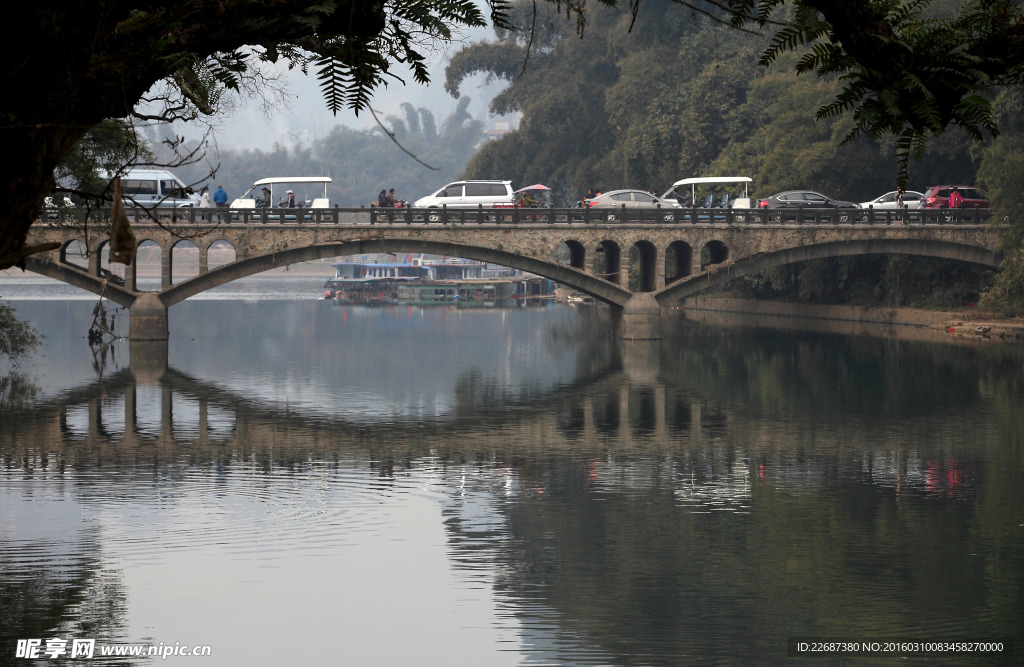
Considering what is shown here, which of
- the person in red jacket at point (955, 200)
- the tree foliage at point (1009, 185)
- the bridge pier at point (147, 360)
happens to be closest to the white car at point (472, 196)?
the bridge pier at point (147, 360)

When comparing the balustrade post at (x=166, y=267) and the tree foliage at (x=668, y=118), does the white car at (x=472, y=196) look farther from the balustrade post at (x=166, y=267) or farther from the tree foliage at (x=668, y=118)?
the balustrade post at (x=166, y=267)

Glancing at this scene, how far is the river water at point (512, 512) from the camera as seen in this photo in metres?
12.2

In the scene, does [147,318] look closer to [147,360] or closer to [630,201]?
[147,360]

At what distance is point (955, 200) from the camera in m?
48.9

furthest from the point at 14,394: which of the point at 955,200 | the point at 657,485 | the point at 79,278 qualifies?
the point at 955,200

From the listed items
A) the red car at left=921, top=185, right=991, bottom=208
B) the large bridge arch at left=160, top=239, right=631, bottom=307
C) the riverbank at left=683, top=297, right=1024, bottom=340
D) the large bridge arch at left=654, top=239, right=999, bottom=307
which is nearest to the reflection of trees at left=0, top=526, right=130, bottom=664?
the large bridge arch at left=160, top=239, right=631, bottom=307

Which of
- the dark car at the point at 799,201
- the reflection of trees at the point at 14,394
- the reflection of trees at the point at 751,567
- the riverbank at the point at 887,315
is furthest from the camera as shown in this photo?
the dark car at the point at 799,201

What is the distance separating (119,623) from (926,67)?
398 inches

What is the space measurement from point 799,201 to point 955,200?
6460 mm

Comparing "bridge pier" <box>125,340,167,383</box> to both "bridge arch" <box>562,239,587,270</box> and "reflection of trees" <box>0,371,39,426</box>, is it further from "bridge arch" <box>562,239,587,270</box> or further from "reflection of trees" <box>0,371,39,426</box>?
"bridge arch" <box>562,239,587,270</box>

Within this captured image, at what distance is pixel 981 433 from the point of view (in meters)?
24.8

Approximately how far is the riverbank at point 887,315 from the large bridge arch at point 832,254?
240cm

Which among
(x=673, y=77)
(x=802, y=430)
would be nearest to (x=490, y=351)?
(x=802, y=430)

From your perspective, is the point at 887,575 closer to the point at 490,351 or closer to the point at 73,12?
the point at 73,12
